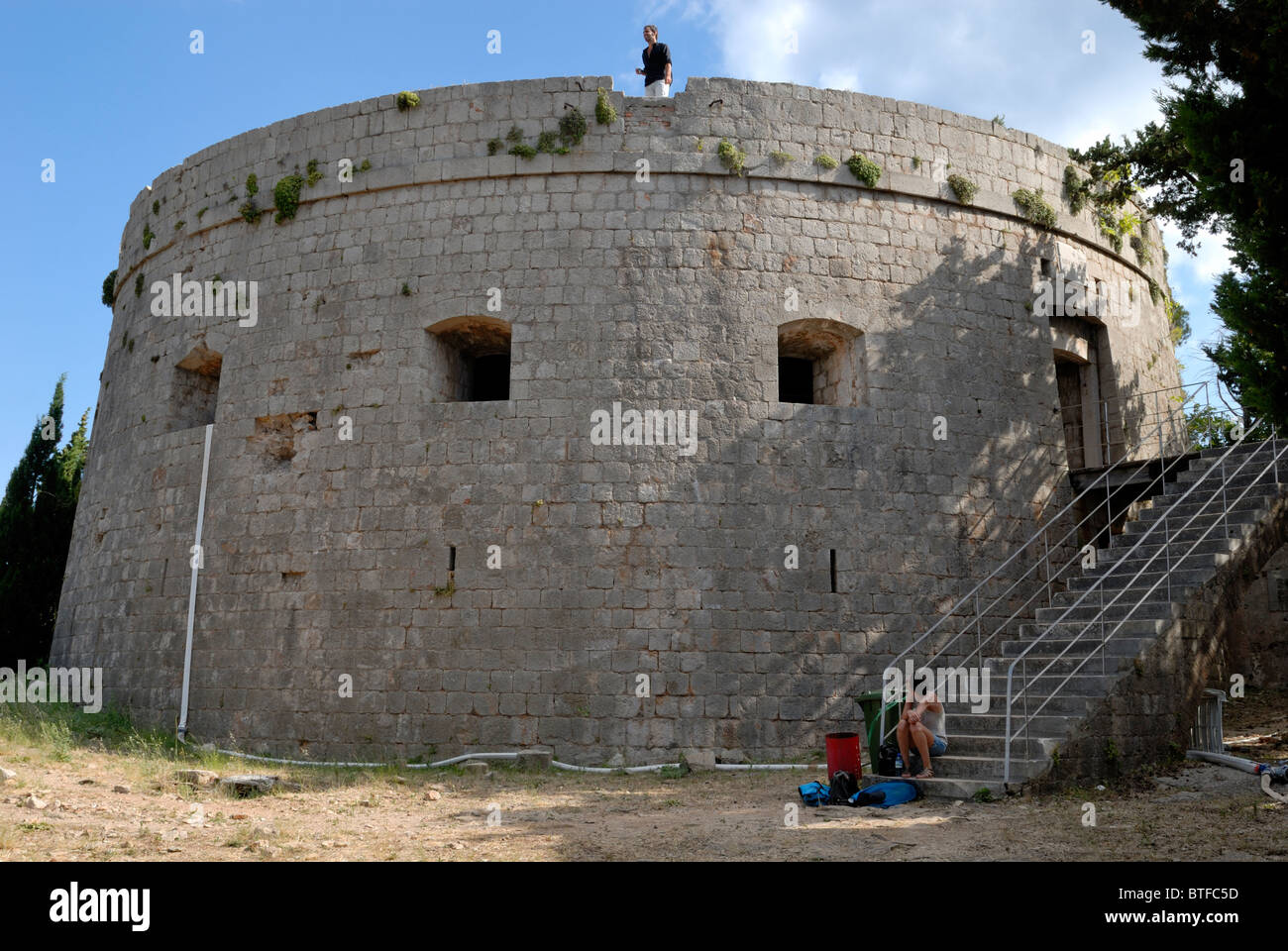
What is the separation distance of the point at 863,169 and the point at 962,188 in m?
1.32

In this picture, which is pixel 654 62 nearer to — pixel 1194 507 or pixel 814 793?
pixel 1194 507

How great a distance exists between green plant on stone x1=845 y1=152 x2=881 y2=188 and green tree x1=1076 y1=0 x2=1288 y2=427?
304 cm

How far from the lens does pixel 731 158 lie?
11.4 metres

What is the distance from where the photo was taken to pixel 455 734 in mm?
10148

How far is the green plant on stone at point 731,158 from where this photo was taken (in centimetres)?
1135

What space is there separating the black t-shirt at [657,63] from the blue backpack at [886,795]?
27.3 feet

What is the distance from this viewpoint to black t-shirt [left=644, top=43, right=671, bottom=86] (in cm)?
1203

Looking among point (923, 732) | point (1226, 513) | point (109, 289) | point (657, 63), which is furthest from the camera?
point (109, 289)

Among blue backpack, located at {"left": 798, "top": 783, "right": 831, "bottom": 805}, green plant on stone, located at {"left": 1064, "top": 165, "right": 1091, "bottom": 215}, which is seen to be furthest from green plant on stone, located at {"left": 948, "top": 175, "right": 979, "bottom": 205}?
blue backpack, located at {"left": 798, "top": 783, "right": 831, "bottom": 805}

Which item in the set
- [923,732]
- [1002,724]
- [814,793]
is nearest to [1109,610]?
[1002,724]

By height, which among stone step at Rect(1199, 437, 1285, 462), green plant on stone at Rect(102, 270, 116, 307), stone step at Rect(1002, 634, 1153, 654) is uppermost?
green plant on stone at Rect(102, 270, 116, 307)

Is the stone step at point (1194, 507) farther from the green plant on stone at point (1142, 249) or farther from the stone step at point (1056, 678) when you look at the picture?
the green plant on stone at point (1142, 249)

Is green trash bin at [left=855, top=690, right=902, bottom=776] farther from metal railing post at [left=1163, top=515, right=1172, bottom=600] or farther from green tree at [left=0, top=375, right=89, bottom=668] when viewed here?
green tree at [left=0, top=375, right=89, bottom=668]

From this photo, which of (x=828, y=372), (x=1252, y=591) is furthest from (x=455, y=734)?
(x=1252, y=591)
